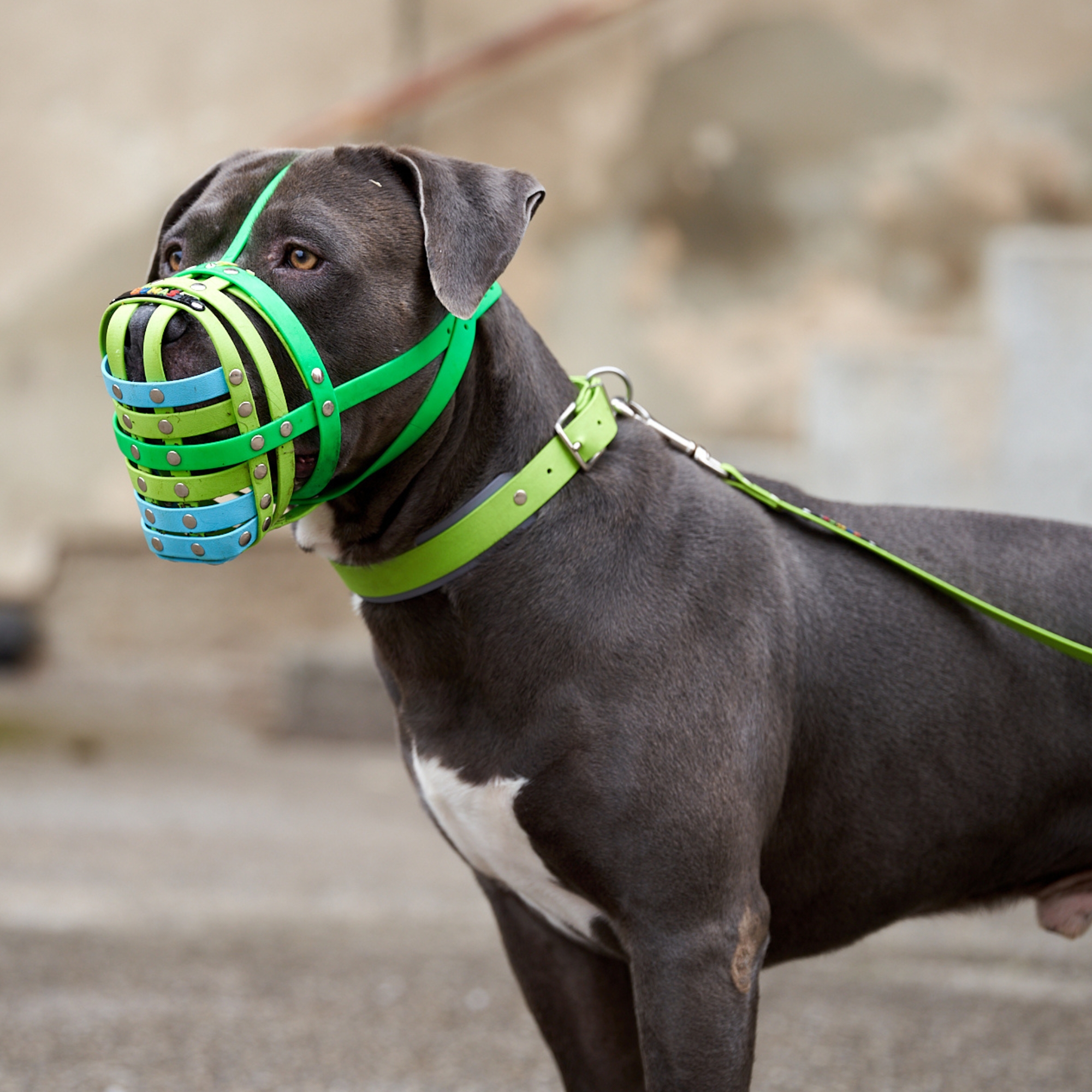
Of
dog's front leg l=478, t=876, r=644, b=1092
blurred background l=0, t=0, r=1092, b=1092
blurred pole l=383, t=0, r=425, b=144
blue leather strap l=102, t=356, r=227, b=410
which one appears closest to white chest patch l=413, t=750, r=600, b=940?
dog's front leg l=478, t=876, r=644, b=1092

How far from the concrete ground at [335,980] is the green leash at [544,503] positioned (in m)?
1.41

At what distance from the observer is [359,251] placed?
1779 mm

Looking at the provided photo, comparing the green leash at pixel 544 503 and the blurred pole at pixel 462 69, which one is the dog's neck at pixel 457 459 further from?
the blurred pole at pixel 462 69

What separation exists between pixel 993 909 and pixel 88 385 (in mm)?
6446

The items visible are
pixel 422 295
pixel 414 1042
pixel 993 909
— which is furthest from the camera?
pixel 414 1042

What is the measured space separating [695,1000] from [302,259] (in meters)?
1.12

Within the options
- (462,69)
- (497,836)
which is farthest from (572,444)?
(462,69)

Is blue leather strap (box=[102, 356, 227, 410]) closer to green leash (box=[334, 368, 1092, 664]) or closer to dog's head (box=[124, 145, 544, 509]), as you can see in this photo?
dog's head (box=[124, 145, 544, 509])

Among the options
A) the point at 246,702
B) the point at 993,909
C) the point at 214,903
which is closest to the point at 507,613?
the point at 993,909

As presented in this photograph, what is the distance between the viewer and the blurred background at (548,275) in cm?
568

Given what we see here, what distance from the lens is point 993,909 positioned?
7.34 feet

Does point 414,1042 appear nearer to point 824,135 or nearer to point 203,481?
point 203,481

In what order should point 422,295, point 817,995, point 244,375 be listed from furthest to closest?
point 817,995 → point 422,295 → point 244,375

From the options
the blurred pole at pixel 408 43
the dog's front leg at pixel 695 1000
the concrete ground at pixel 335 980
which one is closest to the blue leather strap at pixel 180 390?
the dog's front leg at pixel 695 1000
